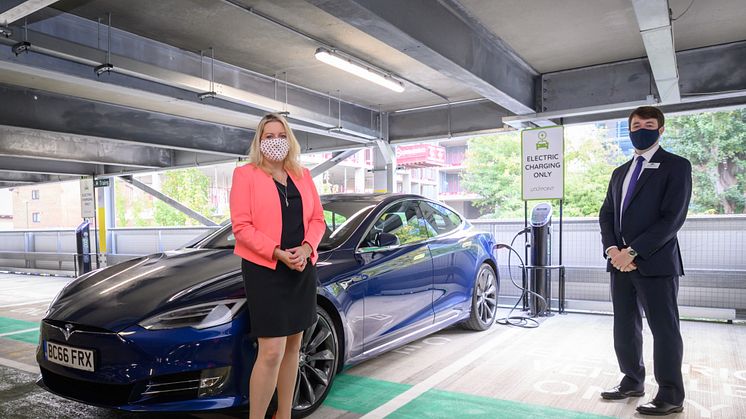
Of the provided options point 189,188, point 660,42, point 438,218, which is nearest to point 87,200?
point 438,218

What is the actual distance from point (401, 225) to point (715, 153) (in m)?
22.0

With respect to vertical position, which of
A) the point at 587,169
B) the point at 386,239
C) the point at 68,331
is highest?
the point at 587,169

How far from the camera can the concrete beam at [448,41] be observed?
399 cm

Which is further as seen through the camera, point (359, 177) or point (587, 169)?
point (359, 177)

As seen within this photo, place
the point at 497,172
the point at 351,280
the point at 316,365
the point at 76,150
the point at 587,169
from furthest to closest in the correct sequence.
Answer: the point at 497,172, the point at 587,169, the point at 76,150, the point at 351,280, the point at 316,365

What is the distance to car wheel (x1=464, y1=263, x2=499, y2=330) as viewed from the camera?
5551 millimetres

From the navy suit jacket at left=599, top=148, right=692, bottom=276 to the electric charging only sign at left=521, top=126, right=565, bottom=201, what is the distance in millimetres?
3239

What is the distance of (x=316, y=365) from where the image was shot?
3369mm

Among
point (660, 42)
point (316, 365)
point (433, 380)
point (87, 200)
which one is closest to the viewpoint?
point (316, 365)

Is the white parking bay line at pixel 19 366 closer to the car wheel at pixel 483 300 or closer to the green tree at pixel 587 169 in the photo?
the car wheel at pixel 483 300

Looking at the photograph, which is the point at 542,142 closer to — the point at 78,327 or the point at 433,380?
the point at 433,380

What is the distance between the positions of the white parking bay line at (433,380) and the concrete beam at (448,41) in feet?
9.10

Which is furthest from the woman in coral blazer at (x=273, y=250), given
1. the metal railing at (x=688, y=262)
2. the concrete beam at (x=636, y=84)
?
the concrete beam at (x=636, y=84)

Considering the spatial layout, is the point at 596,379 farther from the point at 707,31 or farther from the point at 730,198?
the point at 730,198
